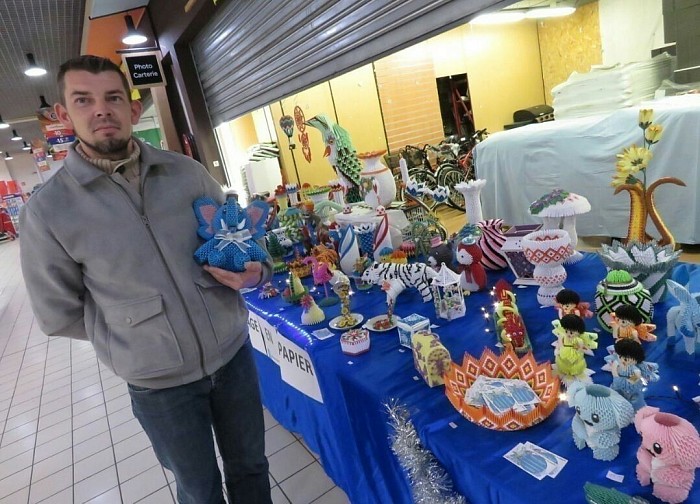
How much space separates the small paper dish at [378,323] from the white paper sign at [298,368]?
9.7 inches

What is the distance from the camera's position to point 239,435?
4.98ft

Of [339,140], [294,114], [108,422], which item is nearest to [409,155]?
[294,114]

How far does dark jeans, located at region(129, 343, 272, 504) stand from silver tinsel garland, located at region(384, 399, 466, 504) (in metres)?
0.57

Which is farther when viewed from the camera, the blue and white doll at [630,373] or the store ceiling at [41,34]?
the store ceiling at [41,34]

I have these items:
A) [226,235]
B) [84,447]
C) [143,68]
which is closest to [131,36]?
[143,68]

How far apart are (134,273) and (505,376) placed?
1.00m

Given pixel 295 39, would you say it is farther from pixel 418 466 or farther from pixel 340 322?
pixel 418 466

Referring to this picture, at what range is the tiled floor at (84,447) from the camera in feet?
7.43

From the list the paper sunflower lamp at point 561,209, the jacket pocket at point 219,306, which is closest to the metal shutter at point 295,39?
the paper sunflower lamp at point 561,209

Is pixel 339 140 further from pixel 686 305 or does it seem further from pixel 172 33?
pixel 172 33

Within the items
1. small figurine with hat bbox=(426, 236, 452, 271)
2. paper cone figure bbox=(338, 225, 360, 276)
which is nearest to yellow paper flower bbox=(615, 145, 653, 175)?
small figurine with hat bbox=(426, 236, 452, 271)

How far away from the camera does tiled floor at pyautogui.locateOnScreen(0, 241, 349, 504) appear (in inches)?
89.1

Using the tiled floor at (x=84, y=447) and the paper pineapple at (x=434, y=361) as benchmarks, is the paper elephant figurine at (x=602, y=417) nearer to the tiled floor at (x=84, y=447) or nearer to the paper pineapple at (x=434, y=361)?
the paper pineapple at (x=434, y=361)

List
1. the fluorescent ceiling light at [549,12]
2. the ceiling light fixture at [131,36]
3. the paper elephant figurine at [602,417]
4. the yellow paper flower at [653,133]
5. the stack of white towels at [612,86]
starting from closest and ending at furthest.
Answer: the paper elephant figurine at [602,417] → the yellow paper flower at [653,133] → the stack of white towels at [612,86] → the ceiling light fixture at [131,36] → the fluorescent ceiling light at [549,12]
